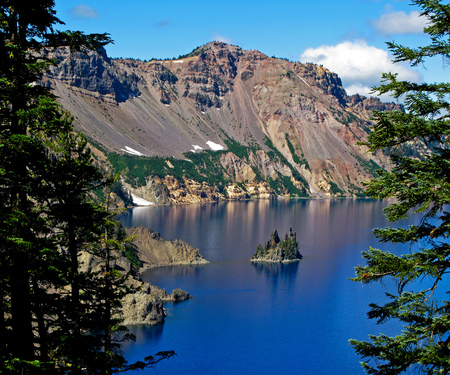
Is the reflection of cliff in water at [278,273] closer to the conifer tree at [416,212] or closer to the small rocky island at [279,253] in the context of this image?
the small rocky island at [279,253]

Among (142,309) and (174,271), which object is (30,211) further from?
(174,271)

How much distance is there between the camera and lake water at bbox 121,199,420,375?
58719 millimetres

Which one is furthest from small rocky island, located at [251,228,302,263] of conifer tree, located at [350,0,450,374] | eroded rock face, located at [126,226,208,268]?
conifer tree, located at [350,0,450,374]

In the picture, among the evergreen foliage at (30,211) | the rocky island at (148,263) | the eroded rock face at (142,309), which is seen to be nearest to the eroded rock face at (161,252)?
the rocky island at (148,263)

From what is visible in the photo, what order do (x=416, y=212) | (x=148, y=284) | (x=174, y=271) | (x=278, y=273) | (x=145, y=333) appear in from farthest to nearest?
(x=278, y=273) < (x=174, y=271) < (x=148, y=284) < (x=145, y=333) < (x=416, y=212)

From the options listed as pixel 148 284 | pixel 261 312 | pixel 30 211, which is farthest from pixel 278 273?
pixel 30 211

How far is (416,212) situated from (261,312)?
68440 millimetres

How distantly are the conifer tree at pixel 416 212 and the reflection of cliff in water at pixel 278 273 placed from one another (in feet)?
267

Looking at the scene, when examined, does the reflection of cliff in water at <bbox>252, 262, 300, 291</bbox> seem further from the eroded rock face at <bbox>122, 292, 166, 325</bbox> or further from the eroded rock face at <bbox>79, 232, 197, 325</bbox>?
the eroded rock face at <bbox>122, 292, 166, 325</bbox>

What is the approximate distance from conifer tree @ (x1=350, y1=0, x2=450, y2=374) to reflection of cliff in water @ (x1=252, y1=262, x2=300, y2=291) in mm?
81255

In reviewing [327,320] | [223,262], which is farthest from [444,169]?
[223,262]

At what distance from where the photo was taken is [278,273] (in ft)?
343

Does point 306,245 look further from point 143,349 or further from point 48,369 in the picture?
point 48,369

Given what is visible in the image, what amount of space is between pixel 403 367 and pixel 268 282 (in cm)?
8673
